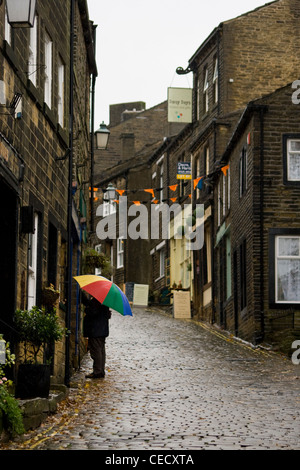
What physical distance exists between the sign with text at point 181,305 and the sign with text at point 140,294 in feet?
23.2

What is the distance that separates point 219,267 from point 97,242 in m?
21.6

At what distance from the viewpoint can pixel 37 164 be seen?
639 inches

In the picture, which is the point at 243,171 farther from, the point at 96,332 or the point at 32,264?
the point at 32,264

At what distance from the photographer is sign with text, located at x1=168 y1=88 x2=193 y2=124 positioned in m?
42.0

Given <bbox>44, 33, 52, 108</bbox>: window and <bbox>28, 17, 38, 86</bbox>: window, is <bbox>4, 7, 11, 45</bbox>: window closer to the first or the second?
<bbox>28, 17, 38, 86</bbox>: window

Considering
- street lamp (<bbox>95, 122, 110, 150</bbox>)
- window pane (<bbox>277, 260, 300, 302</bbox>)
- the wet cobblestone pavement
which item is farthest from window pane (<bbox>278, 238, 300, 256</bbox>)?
street lamp (<bbox>95, 122, 110, 150</bbox>)

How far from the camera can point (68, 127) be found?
19.7 metres

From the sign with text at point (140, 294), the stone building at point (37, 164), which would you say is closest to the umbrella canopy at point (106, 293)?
the stone building at point (37, 164)

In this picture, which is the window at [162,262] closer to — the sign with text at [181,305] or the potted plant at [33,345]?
the sign with text at [181,305]

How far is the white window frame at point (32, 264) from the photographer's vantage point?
1598cm

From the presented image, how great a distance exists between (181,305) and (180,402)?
76.3 feet

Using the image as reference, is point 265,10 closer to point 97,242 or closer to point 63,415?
point 97,242

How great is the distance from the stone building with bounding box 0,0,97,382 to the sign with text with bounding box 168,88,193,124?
1923 centimetres

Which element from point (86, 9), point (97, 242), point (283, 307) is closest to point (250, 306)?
point (283, 307)
